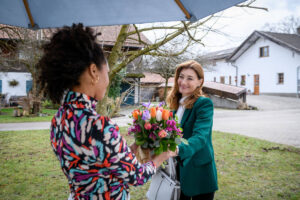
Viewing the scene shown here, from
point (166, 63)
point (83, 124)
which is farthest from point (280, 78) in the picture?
point (83, 124)

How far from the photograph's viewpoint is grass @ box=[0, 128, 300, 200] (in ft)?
13.7

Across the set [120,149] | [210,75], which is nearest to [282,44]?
[210,75]

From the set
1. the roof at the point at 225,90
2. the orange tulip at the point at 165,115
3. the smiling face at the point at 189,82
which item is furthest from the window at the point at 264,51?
the orange tulip at the point at 165,115

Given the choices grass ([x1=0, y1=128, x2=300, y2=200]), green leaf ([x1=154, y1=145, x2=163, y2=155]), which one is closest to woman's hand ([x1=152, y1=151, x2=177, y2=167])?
green leaf ([x1=154, y1=145, x2=163, y2=155])

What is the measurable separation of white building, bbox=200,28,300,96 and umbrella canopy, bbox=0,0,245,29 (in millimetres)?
23276

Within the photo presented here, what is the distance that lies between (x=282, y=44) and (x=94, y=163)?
3141 cm

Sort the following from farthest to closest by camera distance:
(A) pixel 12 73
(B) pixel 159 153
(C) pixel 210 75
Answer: (C) pixel 210 75
(A) pixel 12 73
(B) pixel 159 153

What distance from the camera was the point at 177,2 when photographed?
194 cm

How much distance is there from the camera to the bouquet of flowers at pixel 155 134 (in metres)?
1.64

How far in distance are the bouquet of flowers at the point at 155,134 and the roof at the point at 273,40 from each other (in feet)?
96.6

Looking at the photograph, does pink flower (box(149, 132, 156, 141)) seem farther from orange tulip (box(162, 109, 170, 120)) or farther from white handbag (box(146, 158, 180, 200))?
white handbag (box(146, 158, 180, 200))

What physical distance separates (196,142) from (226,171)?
384cm

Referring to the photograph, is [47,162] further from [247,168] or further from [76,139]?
[76,139]

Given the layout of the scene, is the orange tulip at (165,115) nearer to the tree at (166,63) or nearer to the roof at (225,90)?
the tree at (166,63)
